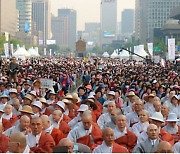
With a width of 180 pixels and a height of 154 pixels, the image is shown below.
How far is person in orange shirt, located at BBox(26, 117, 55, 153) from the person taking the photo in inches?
395

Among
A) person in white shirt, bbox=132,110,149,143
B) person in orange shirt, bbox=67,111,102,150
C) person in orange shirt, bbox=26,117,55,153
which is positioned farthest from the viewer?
person in white shirt, bbox=132,110,149,143

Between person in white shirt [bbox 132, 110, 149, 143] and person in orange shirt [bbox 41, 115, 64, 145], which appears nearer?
person in orange shirt [bbox 41, 115, 64, 145]

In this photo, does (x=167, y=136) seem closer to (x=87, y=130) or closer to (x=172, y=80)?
(x=87, y=130)

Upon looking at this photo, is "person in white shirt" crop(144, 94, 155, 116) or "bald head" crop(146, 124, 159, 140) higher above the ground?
"bald head" crop(146, 124, 159, 140)

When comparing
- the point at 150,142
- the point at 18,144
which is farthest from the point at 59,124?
the point at 18,144

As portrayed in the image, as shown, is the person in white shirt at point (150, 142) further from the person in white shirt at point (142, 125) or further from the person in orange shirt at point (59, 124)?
the person in orange shirt at point (59, 124)

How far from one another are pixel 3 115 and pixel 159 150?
17.3ft

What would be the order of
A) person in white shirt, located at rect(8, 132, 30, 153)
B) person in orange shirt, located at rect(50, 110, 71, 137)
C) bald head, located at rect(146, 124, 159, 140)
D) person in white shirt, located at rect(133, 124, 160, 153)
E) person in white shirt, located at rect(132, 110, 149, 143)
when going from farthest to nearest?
person in orange shirt, located at rect(50, 110, 71, 137), person in white shirt, located at rect(132, 110, 149, 143), bald head, located at rect(146, 124, 159, 140), person in white shirt, located at rect(133, 124, 160, 153), person in white shirt, located at rect(8, 132, 30, 153)

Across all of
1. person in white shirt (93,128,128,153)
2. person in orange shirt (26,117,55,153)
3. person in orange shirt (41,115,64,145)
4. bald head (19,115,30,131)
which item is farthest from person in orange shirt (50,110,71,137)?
person in white shirt (93,128,128,153)

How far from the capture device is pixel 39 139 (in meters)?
10.1

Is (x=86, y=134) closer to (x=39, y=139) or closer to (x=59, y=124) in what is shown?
(x=39, y=139)

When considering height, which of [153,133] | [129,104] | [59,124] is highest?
[153,133]

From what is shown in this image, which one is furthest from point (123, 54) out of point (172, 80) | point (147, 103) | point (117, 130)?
point (117, 130)

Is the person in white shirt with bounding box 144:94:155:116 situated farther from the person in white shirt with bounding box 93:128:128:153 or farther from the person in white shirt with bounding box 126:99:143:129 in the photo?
the person in white shirt with bounding box 93:128:128:153
